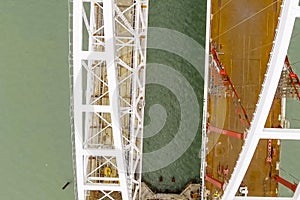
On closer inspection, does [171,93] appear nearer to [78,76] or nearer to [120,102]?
[120,102]

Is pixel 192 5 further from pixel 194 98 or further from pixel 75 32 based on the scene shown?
pixel 75 32

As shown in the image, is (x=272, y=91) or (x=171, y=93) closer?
(x=272, y=91)

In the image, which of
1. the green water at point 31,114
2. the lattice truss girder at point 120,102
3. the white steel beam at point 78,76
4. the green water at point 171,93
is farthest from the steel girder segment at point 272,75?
Result: the green water at point 31,114

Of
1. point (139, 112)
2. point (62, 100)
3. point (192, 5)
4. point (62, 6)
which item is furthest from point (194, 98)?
point (62, 6)

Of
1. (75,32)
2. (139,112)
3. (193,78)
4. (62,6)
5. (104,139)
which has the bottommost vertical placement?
(104,139)

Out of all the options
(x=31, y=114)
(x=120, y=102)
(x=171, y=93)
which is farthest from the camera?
(x=171, y=93)

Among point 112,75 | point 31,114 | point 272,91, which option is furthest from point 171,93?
point 272,91
